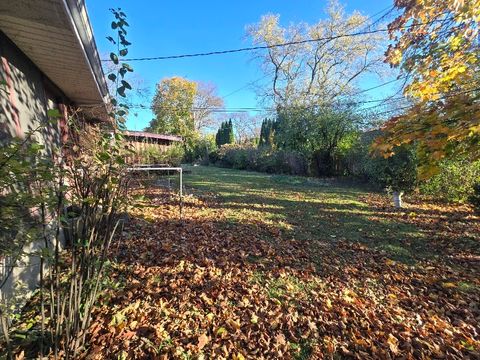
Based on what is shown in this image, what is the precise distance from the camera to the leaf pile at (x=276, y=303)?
201 centimetres

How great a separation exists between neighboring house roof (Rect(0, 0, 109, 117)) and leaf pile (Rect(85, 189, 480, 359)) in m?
1.94

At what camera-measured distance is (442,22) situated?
12.5ft

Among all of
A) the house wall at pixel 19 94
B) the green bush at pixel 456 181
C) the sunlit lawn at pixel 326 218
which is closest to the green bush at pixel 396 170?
the green bush at pixel 456 181

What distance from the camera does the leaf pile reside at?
6.59 feet

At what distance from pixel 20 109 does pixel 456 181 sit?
996 centimetres

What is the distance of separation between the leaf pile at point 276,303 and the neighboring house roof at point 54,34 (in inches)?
76.4

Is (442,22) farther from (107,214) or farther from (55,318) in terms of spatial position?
(55,318)

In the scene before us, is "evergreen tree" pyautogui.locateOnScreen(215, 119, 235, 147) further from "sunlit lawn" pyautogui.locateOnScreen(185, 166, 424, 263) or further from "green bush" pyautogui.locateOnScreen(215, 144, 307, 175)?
"sunlit lawn" pyautogui.locateOnScreen(185, 166, 424, 263)

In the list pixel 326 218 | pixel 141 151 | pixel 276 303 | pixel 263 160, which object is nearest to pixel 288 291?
pixel 276 303

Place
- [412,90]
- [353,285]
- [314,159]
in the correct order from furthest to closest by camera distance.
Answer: [314,159] → [412,90] → [353,285]

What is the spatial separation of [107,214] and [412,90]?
12.8 feet

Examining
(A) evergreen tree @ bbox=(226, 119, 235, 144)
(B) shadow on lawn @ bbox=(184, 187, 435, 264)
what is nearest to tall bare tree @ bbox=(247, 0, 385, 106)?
(A) evergreen tree @ bbox=(226, 119, 235, 144)

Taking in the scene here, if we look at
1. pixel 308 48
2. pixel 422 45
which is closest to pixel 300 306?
pixel 422 45

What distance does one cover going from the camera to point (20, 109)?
2.95 metres
